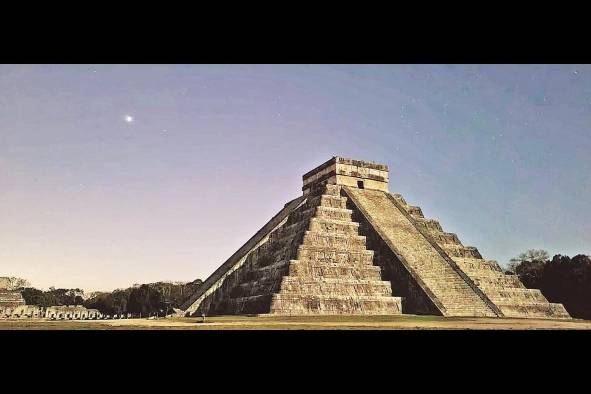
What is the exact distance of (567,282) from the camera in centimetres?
3344

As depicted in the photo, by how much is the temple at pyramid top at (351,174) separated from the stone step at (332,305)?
1136cm

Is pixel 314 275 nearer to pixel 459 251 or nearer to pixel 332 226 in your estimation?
pixel 332 226

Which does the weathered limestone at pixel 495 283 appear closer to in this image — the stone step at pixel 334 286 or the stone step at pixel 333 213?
the stone step at pixel 333 213

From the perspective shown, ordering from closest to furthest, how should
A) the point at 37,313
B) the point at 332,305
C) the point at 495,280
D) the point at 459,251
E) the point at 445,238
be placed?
the point at 332,305 → the point at 37,313 → the point at 495,280 → the point at 459,251 → the point at 445,238

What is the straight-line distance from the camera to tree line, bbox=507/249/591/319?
105ft

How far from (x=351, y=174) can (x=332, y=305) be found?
13.3m

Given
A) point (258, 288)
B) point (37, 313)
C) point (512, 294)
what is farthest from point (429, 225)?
point (37, 313)

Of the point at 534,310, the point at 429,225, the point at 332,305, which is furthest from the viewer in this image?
the point at 429,225
